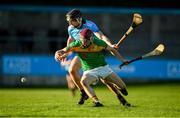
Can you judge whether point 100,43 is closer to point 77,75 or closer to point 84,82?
point 84,82

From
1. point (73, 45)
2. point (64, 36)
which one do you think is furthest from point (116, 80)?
point (64, 36)

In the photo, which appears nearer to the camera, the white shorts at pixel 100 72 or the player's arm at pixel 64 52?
the player's arm at pixel 64 52

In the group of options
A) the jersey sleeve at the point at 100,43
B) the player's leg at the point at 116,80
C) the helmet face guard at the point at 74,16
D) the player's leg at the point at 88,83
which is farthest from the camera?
the helmet face guard at the point at 74,16

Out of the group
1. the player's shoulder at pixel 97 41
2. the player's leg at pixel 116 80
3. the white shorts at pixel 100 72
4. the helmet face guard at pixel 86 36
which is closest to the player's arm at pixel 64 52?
the helmet face guard at pixel 86 36

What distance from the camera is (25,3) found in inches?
1369

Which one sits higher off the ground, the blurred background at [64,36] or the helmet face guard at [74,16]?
the helmet face guard at [74,16]

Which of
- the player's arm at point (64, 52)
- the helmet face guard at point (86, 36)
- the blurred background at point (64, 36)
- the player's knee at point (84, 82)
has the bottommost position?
the blurred background at point (64, 36)

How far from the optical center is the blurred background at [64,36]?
108ft

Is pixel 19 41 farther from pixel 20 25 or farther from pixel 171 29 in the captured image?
pixel 171 29

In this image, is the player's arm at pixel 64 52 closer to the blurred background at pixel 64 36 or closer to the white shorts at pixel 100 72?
the white shorts at pixel 100 72

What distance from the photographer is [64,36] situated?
34406 mm

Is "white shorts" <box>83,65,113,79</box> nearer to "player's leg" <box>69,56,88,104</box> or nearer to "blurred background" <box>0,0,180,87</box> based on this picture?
"player's leg" <box>69,56,88,104</box>

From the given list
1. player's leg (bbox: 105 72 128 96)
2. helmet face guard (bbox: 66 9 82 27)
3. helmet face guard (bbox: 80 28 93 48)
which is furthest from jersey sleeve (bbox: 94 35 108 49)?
helmet face guard (bbox: 66 9 82 27)

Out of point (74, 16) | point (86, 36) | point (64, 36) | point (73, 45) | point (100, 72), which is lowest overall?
point (64, 36)
